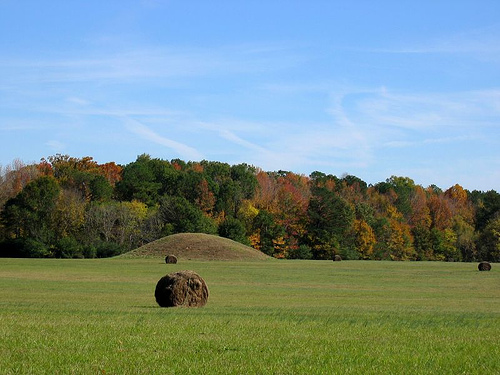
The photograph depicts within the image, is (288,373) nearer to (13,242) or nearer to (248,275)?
(248,275)

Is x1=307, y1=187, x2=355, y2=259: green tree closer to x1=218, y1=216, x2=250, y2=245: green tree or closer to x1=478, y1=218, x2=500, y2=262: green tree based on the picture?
x1=218, y1=216, x2=250, y2=245: green tree

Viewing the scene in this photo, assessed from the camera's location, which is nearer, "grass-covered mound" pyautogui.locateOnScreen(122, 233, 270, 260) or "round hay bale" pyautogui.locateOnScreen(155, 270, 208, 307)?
"round hay bale" pyautogui.locateOnScreen(155, 270, 208, 307)

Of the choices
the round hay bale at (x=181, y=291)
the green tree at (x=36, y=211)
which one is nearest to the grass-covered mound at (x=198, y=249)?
the green tree at (x=36, y=211)

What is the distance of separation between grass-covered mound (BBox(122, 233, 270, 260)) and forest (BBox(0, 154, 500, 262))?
10692mm

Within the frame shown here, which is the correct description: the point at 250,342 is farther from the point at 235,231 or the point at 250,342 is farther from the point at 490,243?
the point at 490,243

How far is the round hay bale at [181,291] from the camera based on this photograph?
2627 centimetres

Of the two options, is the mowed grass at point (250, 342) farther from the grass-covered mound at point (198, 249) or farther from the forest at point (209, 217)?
the forest at point (209, 217)

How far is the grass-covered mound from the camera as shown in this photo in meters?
84.2

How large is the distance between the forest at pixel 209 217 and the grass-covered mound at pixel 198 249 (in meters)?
10.7

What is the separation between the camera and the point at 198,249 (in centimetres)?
8512

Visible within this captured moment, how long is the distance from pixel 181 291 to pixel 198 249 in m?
58.9

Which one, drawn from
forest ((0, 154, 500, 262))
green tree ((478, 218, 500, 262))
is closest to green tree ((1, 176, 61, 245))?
forest ((0, 154, 500, 262))

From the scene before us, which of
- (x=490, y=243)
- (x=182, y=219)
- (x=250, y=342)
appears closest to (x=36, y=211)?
(x=182, y=219)

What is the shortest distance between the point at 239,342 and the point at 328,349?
1.88m
